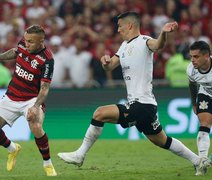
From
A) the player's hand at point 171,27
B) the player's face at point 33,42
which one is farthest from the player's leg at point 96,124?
the player's hand at point 171,27

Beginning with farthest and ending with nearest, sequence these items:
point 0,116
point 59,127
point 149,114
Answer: point 59,127 < point 0,116 < point 149,114

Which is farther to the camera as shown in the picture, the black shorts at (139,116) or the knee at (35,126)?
the knee at (35,126)

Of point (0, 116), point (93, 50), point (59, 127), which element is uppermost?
point (0, 116)

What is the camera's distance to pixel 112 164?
14.3 m

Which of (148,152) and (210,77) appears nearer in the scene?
(210,77)

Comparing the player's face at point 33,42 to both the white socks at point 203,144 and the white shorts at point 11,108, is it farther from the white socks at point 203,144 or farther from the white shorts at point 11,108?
the white socks at point 203,144

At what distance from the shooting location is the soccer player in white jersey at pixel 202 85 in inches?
480

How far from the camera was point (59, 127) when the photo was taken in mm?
20641

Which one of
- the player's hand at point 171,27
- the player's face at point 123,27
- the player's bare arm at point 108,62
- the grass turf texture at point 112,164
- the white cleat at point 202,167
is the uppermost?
the player's hand at point 171,27

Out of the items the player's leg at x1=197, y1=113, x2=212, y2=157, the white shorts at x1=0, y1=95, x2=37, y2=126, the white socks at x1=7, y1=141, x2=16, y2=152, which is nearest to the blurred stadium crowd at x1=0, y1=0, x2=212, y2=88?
the white socks at x1=7, y1=141, x2=16, y2=152

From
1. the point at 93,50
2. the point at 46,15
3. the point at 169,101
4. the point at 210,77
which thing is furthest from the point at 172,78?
the point at 210,77

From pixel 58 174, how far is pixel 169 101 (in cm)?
872

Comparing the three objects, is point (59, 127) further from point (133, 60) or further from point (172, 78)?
point (133, 60)

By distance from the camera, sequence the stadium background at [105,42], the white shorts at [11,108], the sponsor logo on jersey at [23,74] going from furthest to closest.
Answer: the stadium background at [105,42]
the white shorts at [11,108]
the sponsor logo on jersey at [23,74]
